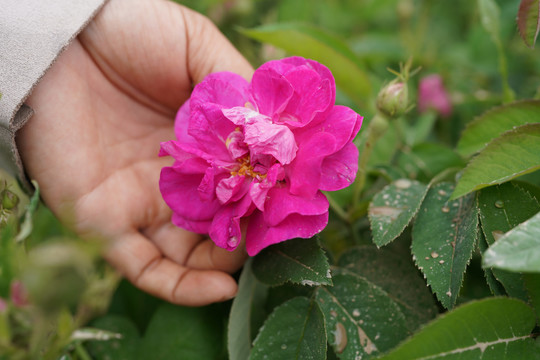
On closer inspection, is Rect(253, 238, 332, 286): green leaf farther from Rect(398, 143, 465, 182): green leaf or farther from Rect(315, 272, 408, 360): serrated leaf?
Rect(398, 143, 465, 182): green leaf

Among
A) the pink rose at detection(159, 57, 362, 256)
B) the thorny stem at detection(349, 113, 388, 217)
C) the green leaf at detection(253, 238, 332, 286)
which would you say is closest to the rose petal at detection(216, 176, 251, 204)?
the pink rose at detection(159, 57, 362, 256)

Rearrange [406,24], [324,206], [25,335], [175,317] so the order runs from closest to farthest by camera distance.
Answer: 1. [25,335]
2. [324,206]
3. [175,317]
4. [406,24]

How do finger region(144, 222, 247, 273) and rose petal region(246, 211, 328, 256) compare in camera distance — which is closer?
rose petal region(246, 211, 328, 256)

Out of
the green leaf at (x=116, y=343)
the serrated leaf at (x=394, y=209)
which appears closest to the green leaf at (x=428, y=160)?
the serrated leaf at (x=394, y=209)

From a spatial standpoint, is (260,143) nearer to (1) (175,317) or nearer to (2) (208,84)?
(2) (208,84)

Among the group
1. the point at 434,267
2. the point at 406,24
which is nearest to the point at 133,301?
the point at 434,267

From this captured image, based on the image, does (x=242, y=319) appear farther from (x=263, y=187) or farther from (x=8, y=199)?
(x=8, y=199)
